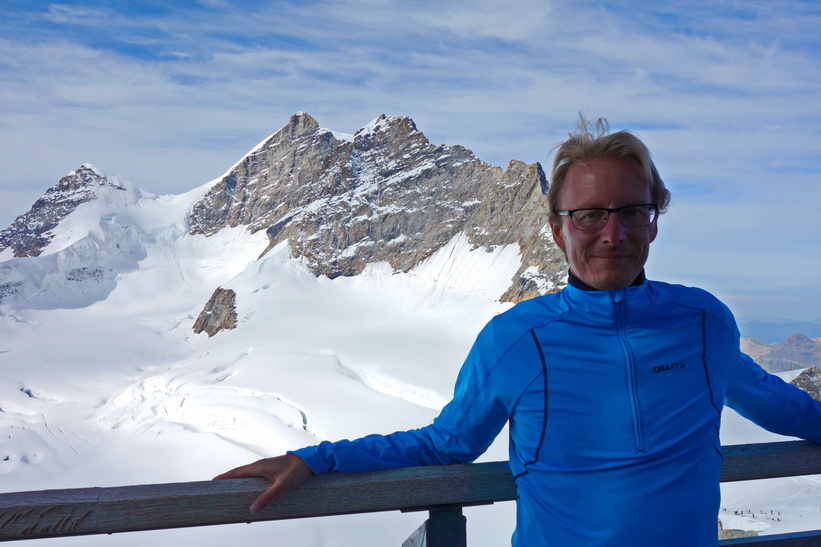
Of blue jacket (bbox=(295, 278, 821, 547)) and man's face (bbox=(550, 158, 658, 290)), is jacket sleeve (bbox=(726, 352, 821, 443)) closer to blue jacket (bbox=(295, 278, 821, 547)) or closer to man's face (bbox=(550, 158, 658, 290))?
blue jacket (bbox=(295, 278, 821, 547))

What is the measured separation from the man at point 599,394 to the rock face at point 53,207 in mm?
161531

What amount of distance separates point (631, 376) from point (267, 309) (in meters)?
83.5

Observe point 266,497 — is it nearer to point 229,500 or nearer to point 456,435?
point 229,500

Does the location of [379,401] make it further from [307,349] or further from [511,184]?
[511,184]

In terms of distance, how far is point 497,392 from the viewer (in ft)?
6.14

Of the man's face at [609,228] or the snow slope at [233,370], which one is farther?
the snow slope at [233,370]

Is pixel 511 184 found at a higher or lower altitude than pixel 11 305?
higher

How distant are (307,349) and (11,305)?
75.0 meters

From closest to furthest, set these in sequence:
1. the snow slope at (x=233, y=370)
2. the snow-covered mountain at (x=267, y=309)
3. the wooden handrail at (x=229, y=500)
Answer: the wooden handrail at (x=229, y=500)
the snow slope at (x=233, y=370)
the snow-covered mountain at (x=267, y=309)

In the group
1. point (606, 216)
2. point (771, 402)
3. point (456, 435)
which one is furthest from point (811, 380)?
point (456, 435)

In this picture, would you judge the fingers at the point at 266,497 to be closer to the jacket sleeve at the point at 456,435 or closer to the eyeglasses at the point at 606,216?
the jacket sleeve at the point at 456,435

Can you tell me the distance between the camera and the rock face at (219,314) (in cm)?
8456

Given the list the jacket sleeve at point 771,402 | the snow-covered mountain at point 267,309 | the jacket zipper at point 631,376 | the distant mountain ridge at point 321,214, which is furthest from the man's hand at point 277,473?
the distant mountain ridge at point 321,214

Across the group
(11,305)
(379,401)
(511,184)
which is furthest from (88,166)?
(379,401)
